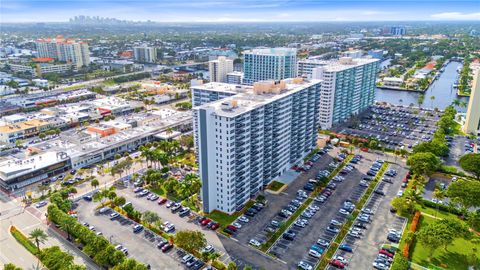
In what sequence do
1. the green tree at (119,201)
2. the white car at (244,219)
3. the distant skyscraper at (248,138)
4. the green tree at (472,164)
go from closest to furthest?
the distant skyscraper at (248,138)
the white car at (244,219)
the green tree at (119,201)
the green tree at (472,164)

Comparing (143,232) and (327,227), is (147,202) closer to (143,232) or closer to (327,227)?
(143,232)

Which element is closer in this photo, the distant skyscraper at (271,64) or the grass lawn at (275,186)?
the grass lawn at (275,186)

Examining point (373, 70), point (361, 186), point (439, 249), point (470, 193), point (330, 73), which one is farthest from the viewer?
point (373, 70)

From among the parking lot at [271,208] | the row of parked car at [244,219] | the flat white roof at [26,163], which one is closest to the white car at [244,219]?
the row of parked car at [244,219]

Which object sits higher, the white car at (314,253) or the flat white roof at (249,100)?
the flat white roof at (249,100)

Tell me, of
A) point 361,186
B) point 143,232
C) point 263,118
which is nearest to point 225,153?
point 263,118

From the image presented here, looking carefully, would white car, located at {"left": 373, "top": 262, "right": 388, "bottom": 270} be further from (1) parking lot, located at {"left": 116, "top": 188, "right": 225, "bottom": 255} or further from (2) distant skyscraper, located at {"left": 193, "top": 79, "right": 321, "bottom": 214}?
(2) distant skyscraper, located at {"left": 193, "top": 79, "right": 321, "bottom": 214}

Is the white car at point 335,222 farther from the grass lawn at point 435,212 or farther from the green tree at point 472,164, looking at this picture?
the green tree at point 472,164

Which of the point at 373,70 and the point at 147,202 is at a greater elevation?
the point at 373,70
